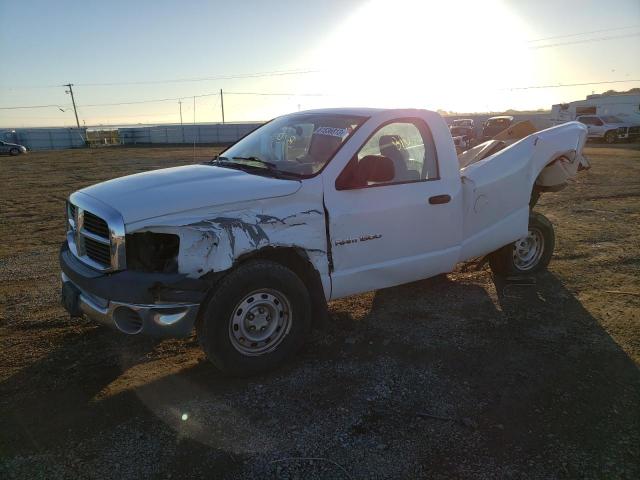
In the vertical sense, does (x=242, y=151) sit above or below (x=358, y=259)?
above

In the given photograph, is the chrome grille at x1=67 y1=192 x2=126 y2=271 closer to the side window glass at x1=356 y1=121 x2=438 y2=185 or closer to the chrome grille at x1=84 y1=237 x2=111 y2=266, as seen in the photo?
the chrome grille at x1=84 y1=237 x2=111 y2=266

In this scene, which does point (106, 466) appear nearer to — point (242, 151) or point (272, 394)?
point (272, 394)

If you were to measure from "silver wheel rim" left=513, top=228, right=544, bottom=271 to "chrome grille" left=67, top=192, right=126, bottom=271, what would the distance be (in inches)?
175

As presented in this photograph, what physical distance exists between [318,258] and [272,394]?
1.05 metres

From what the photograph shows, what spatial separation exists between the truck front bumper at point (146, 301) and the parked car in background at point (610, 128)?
3402 centimetres

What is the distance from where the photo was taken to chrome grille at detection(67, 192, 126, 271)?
10.3ft

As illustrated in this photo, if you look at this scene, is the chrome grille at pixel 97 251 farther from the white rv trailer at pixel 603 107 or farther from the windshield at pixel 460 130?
the white rv trailer at pixel 603 107

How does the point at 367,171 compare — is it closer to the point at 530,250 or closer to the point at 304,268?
the point at 304,268

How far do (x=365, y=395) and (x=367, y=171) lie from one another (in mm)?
1695

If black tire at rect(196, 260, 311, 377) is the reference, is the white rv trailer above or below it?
above

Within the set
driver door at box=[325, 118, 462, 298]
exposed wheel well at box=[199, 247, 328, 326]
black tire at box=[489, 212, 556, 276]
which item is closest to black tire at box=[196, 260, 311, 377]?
exposed wheel well at box=[199, 247, 328, 326]

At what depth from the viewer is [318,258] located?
3.70 m

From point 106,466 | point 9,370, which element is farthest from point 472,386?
point 9,370

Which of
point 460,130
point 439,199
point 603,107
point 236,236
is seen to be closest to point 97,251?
point 236,236
